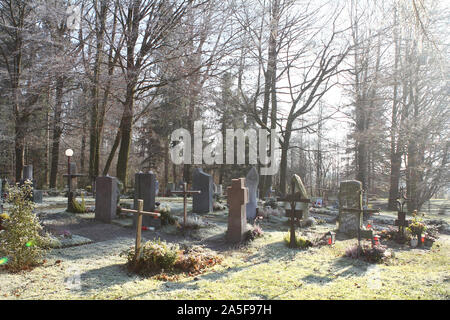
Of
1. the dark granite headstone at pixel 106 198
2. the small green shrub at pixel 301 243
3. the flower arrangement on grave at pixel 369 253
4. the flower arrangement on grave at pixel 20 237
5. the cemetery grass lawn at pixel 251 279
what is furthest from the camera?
the dark granite headstone at pixel 106 198

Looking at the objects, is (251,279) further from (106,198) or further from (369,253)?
(106,198)

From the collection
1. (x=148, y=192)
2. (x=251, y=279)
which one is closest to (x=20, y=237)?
(x=251, y=279)

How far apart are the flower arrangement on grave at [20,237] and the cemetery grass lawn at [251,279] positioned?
221mm

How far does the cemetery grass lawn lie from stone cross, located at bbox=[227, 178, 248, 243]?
904mm

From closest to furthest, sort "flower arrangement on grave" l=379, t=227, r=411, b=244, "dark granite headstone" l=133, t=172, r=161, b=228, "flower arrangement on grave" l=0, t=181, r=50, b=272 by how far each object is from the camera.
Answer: "flower arrangement on grave" l=0, t=181, r=50, b=272 < "flower arrangement on grave" l=379, t=227, r=411, b=244 < "dark granite headstone" l=133, t=172, r=161, b=228

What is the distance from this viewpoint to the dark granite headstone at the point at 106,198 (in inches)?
389

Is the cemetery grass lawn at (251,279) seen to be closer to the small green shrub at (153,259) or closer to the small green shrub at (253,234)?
the small green shrub at (153,259)

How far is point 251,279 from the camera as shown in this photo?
510 cm

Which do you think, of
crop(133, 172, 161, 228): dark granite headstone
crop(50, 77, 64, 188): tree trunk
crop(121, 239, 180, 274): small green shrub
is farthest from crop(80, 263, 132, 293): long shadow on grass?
crop(50, 77, 64, 188): tree trunk

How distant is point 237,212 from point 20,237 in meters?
4.65

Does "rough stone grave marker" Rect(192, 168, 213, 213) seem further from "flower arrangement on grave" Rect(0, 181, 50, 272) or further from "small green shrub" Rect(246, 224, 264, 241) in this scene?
"flower arrangement on grave" Rect(0, 181, 50, 272)

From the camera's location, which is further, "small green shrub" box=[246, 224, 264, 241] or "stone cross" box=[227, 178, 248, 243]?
"small green shrub" box=[246, 224, 264, 241]

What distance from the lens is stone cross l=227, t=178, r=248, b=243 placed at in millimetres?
8000

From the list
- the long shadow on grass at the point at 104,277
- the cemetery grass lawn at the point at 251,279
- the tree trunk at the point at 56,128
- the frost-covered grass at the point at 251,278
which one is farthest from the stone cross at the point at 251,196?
the tree trunk at the point at 56,128
